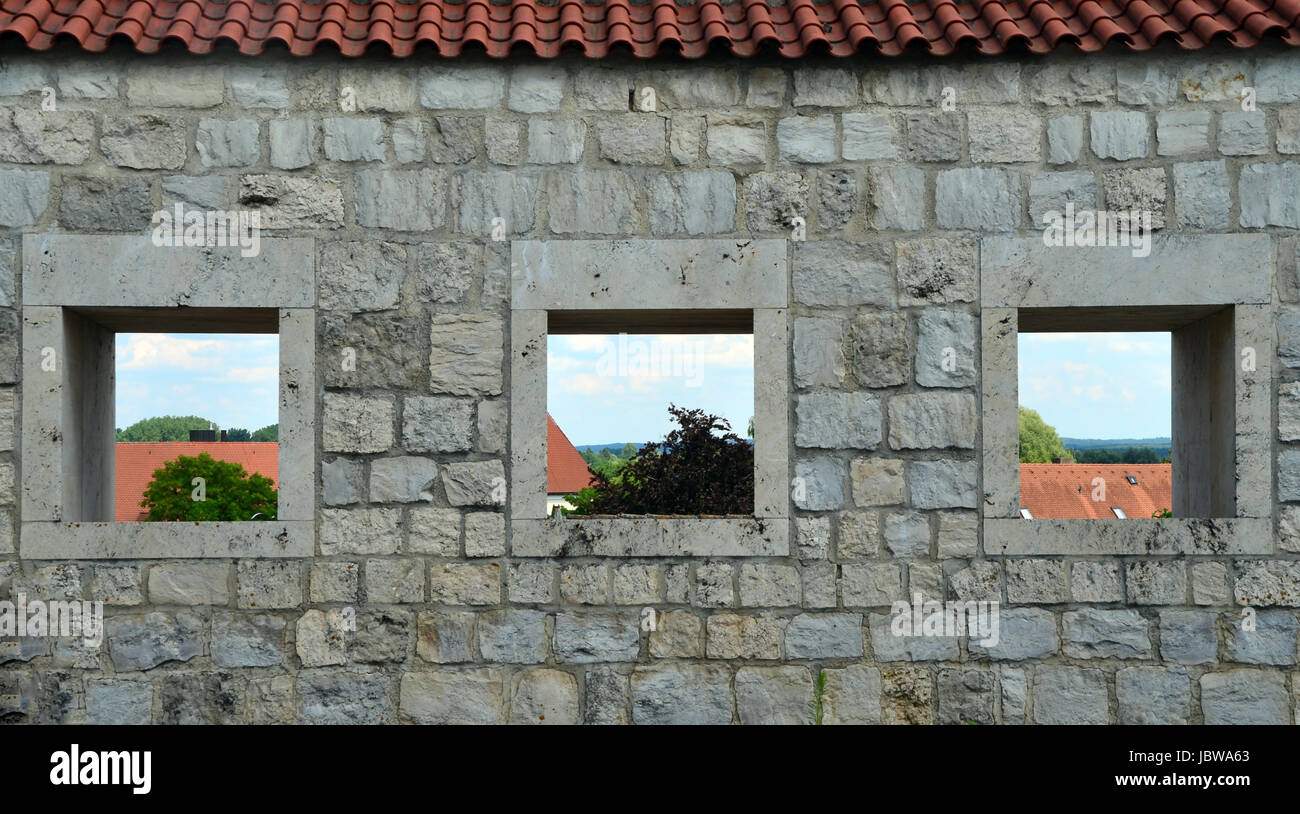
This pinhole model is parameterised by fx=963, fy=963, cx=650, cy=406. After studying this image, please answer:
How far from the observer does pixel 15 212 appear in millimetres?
4391

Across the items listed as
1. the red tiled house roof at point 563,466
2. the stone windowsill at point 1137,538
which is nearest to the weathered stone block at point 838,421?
the stone windowsill at point 1137,538

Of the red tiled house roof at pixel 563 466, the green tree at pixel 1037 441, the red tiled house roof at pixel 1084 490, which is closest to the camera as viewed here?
the red tiled house roof at pixel 563 466

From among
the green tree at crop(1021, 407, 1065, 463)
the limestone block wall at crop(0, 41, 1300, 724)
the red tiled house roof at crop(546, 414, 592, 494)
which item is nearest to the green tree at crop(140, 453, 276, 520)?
the limestone block wall at crop(0, 41, 1300, 724)

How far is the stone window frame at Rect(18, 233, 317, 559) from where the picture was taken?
4.34m

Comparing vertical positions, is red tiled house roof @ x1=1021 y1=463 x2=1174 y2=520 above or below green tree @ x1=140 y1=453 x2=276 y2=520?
below

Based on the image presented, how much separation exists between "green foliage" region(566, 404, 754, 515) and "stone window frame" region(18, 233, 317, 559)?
Result: 5466 millimetres

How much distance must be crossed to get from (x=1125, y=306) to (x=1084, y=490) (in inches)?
646

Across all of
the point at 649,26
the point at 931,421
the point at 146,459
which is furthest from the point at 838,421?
the point at 146,459

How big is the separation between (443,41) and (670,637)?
2928 mm

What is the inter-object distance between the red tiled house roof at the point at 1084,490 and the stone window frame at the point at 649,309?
1628cm

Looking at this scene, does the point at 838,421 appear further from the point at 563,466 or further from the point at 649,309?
the point at 563,466

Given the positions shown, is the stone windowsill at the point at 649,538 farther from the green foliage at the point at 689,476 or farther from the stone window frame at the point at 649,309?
the green foliage at the point at 689,476

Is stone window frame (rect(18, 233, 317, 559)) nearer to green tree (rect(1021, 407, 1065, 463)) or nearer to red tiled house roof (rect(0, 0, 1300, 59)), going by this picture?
red tiled house roof (rect(0, 0, 1300, 59))

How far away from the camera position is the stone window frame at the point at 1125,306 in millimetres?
4398
